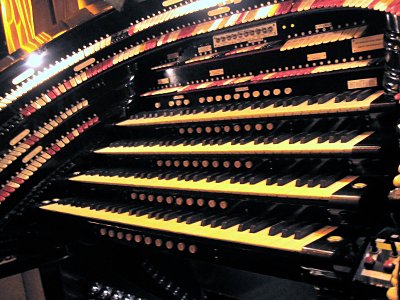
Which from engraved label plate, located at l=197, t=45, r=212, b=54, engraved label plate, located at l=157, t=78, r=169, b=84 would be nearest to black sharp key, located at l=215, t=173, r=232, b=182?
engraved label plate, located at l=197, t=45, r=212, b=54

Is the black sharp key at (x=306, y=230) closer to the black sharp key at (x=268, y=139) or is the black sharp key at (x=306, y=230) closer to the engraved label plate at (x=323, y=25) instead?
the black sharp key at (x=268, y=139)

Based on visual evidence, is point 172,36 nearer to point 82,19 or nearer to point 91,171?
point 82,19

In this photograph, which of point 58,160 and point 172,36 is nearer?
point 172,36

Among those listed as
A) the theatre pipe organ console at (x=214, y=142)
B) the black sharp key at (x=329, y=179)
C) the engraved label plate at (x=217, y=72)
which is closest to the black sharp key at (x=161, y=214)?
the theatre pipe organ console at (x=214, y=142)

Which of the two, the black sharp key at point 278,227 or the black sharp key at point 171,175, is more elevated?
the black sharp key at point 171,175

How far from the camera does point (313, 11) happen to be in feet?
7.88

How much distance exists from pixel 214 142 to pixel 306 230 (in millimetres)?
808

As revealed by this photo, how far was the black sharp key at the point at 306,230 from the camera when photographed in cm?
209

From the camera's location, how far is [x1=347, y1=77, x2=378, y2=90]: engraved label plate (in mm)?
2365

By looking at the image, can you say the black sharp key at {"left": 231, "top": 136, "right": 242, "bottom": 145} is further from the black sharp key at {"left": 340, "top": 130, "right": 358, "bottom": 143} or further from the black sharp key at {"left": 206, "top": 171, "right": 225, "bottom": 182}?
the black sharp key at {"left": 340, "top": 130, "right": 358, "bottom": 143}

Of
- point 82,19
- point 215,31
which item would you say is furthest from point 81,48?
point 215,31

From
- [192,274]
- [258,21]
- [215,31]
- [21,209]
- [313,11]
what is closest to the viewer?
[313,11]

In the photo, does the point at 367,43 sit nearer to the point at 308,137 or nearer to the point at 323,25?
the point at 323,25

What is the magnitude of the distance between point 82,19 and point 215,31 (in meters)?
1.07
